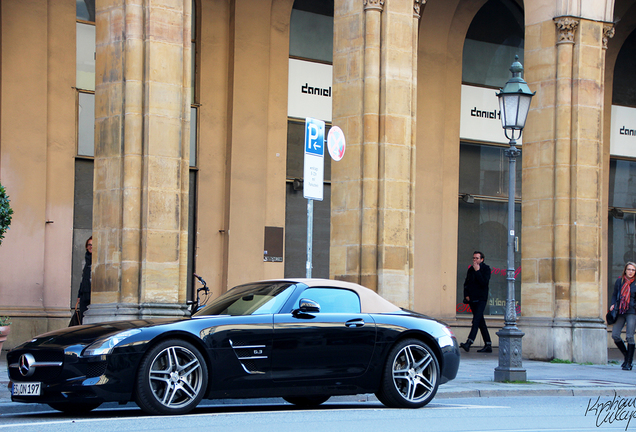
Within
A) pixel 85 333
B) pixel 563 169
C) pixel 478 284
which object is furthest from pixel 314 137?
pixel 478 284

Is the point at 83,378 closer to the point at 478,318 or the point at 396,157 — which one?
the point at 396,157

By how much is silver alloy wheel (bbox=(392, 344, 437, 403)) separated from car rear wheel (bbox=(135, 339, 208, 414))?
2143mm

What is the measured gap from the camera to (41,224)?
16.2 metres

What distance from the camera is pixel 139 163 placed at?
1309 centimetres

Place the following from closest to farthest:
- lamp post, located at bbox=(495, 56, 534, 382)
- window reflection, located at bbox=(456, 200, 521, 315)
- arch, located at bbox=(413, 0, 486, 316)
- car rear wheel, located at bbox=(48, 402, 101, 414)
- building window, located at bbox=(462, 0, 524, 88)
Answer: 1. car rear wheel, located at bbox=(48, 402, 101, 414)
2. lamp post, located at bbox=(495, 56, 534, 382)
3. arch, located at bbox=(413, 0, 486, 316)
4. window reflection, located at bbox=(456, 200, 521, 315)
5. building window, located at bbox=(462, 0, 524, 88)

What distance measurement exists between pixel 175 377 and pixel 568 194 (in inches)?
435

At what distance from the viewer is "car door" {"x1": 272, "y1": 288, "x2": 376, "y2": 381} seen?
340 inches

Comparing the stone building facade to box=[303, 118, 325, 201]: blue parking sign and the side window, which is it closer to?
box=[303, 118, 325, 201]: blue parking sign

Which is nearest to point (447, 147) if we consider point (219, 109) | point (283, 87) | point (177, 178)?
point (283, 87)

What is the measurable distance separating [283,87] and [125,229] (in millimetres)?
6809

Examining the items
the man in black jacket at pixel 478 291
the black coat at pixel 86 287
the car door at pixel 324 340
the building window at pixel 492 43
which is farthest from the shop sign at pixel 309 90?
the car door at pixel 324 340

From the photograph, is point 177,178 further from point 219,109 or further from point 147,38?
point 219,109

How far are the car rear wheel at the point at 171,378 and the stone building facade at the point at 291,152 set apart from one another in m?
4.77

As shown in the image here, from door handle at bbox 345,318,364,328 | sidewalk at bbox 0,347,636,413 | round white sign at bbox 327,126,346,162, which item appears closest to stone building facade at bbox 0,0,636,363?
sidewalk at bbox 0,347,636,413
